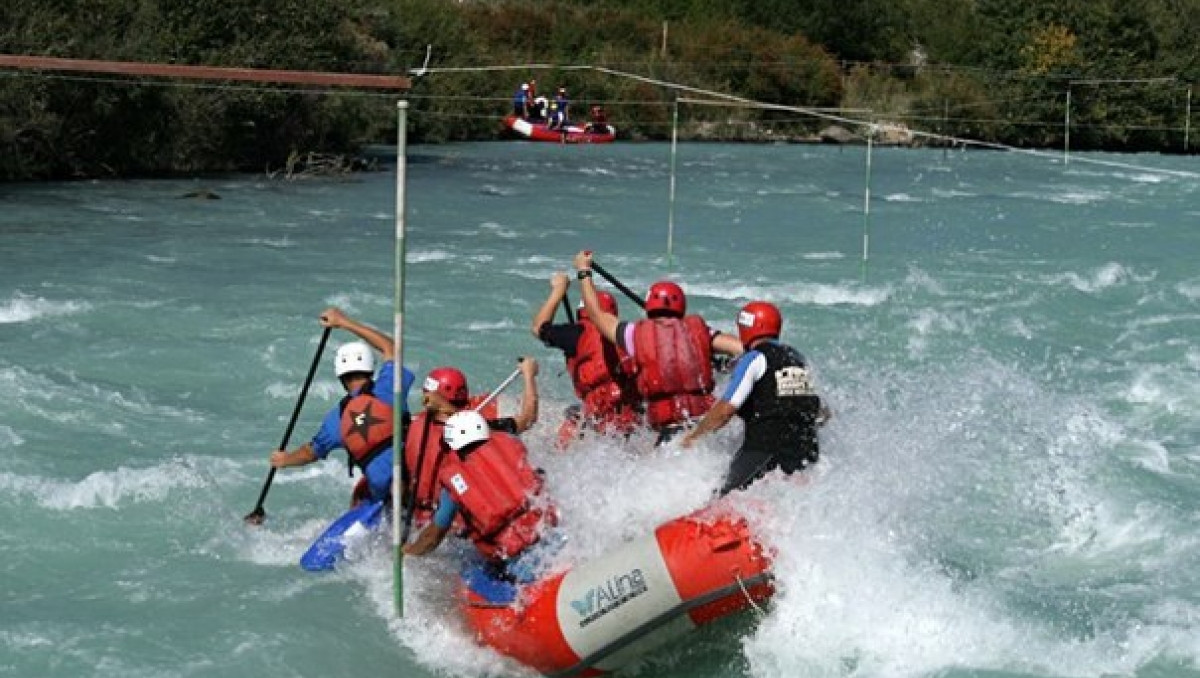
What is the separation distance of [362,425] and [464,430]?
41.5 inches

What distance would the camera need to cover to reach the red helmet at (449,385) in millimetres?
7746

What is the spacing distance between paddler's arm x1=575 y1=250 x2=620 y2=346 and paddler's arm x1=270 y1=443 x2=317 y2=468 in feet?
5.49

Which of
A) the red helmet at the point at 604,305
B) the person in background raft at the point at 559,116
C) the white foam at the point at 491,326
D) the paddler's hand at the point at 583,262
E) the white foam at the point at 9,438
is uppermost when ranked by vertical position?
the person in background raft at the point at 559,116

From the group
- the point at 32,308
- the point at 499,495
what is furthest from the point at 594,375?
the point at 32,308

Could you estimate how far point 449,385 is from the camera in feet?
25.5

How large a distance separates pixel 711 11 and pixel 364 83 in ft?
221

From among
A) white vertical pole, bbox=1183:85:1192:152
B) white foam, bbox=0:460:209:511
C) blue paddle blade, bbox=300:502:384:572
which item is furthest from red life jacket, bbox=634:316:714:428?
white vertical pole, bbox=1183:85:1192:152

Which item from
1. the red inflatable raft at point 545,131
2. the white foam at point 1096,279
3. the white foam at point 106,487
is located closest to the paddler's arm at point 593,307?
the white foam at point 106,487

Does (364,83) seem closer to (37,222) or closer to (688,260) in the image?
(688,260)

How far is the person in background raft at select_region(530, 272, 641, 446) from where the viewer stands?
8820 millimetres

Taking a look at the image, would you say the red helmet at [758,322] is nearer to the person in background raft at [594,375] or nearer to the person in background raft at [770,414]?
the person in background raft at [770,414]

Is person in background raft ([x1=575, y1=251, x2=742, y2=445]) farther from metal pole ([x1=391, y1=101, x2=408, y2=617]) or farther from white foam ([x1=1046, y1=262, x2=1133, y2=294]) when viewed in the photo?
white foam ([x1=1046, y1=262, x2=1133, y2=294])

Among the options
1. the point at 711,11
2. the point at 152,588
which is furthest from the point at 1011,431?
the point at 711,11

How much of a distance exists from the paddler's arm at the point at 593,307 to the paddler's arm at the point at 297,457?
5.49 ft
